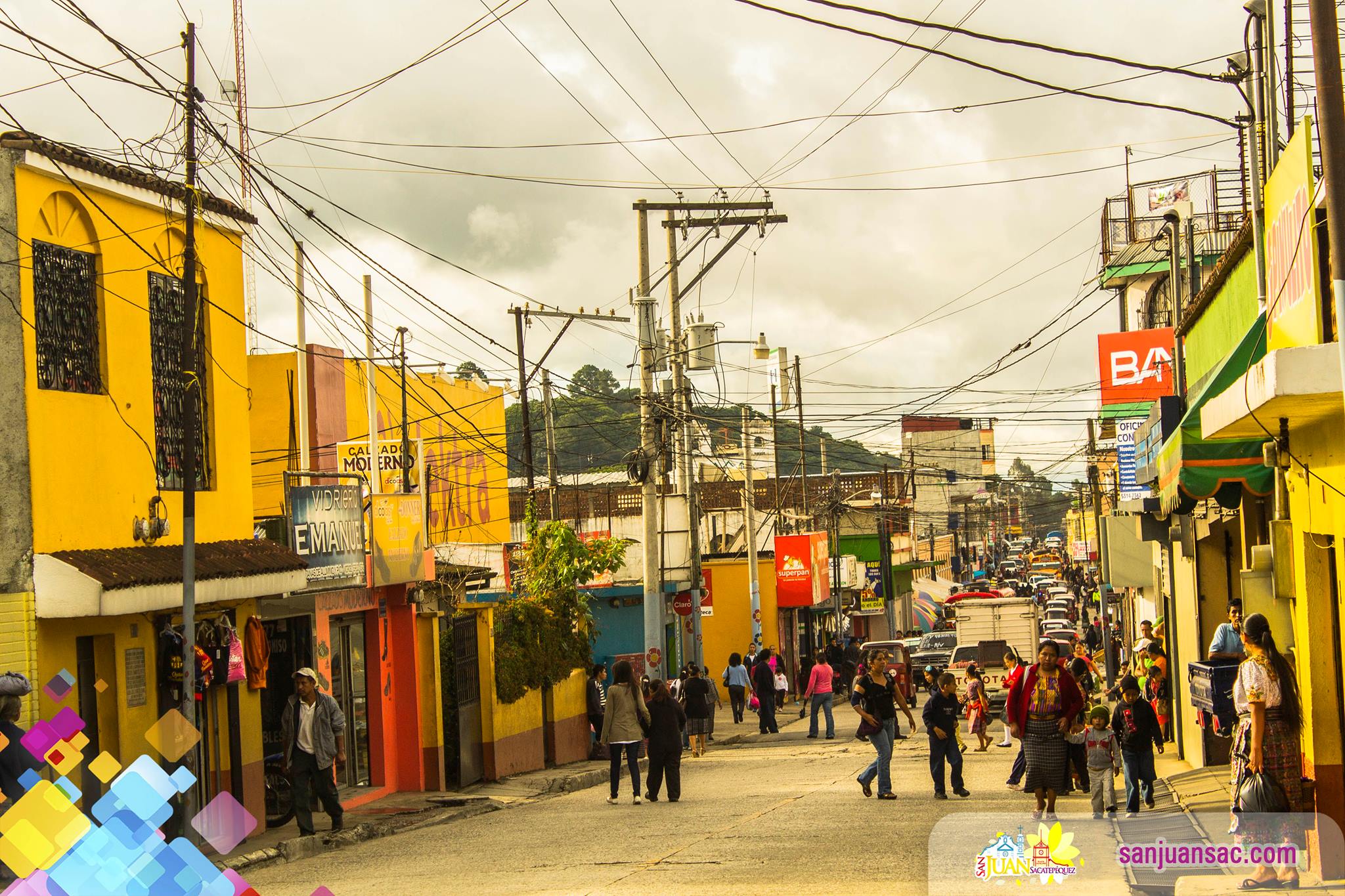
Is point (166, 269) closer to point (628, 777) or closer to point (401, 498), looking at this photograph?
point (401, 498)

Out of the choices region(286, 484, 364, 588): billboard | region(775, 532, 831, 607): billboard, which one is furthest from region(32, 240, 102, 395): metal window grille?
region(775, 532, 831, 607): billboard

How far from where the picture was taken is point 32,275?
12820 mm

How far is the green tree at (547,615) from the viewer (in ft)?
73.9

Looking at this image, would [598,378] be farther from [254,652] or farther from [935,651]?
[254,652]

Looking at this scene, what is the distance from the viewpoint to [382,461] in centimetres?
2611

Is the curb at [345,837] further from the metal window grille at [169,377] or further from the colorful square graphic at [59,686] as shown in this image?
the metal window grille at [169,377]

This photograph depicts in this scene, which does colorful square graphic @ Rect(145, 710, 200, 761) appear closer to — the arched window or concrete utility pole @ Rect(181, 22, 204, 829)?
concrete utility pole @ Rect(181, 22, 204, 829)

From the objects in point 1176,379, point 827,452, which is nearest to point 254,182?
point 1176,379

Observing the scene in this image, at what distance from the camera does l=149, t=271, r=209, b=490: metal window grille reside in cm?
1501

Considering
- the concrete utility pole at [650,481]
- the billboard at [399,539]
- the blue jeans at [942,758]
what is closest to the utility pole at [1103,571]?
the concrete utility pole at [650,481]

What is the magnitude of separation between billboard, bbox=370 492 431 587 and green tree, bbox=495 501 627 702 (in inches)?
89.5

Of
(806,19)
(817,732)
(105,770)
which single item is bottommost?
(817,732)

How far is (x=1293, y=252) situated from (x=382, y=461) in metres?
19.1

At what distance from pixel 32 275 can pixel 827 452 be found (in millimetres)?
38702
